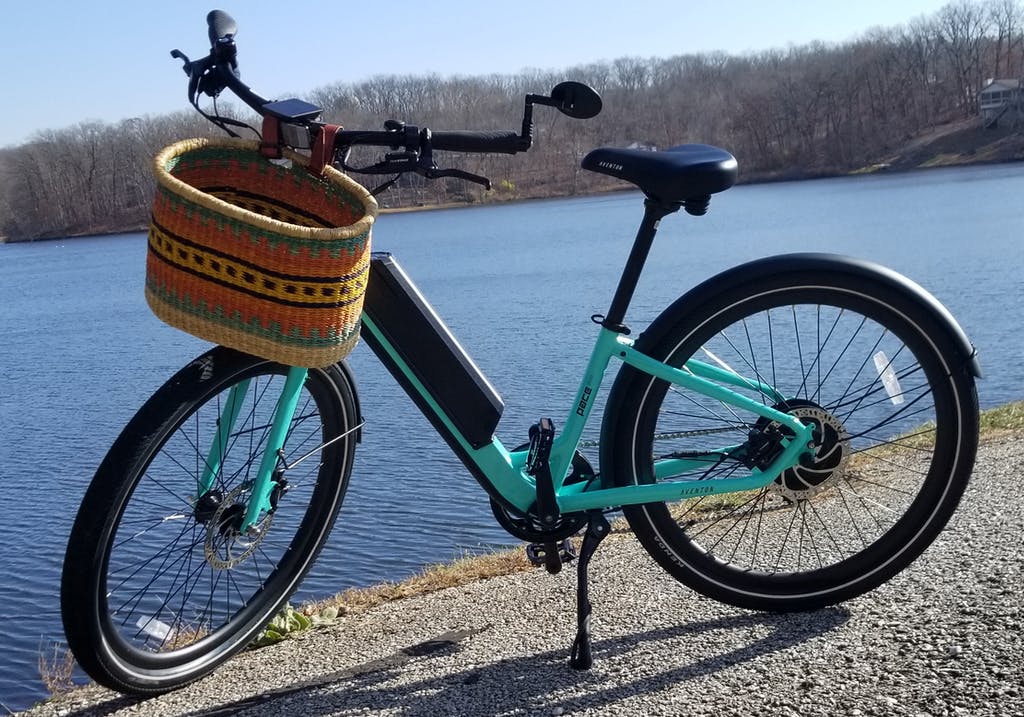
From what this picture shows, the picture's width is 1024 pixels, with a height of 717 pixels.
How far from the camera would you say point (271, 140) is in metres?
2.59

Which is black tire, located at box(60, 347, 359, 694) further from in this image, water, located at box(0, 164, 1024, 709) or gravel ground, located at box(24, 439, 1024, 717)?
water, located at box(0, 164, 1024, 709)

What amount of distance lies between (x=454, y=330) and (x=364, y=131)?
54.1ft

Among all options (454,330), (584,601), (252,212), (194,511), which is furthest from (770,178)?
(252,212)

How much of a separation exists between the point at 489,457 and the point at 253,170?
39.1 inches

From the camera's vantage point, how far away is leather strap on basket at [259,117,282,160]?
2.57 metres

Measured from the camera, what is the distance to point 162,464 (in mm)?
2912

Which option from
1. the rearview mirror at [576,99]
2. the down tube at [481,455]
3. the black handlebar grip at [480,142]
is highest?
the rearview mirror at [576,99]

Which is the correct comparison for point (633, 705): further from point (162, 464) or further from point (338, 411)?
point (162, 464)

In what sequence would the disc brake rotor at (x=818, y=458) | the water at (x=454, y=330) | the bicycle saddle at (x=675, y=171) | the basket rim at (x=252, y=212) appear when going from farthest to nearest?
the water at (x=454, y=330) < the disc brake rotor at (x=818, y=458) < the bicycle saddle at (x=675, y=171) < the basket rim at (x=252, y=212)

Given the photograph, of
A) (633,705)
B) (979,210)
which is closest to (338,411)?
(633,705)

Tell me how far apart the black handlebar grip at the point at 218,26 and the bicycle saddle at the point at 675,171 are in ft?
3.21

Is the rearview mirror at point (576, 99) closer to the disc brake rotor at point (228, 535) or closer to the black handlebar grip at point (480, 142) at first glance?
the black handlebar grip at point (480, 142)

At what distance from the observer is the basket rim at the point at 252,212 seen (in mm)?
2289

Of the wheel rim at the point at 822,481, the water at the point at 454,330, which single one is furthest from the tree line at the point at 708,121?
the wheel rim at the point at 822,481
